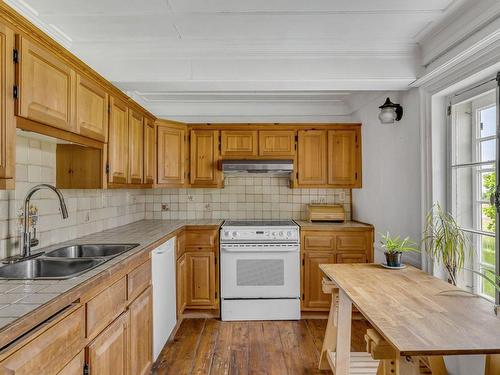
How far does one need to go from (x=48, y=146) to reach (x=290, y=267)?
93.3 inches

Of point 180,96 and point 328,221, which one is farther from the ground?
point 180,96

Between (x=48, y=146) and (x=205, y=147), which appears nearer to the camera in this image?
(x=48, y=146)

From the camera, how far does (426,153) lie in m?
2.47

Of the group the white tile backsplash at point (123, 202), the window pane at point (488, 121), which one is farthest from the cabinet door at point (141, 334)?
the window pane at point (488, 121)

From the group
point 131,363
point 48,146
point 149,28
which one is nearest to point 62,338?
point 131,363

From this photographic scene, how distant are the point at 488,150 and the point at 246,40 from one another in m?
1.78

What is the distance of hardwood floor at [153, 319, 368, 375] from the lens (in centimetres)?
241

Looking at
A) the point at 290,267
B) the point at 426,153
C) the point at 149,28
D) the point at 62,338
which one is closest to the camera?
the point at 62,338

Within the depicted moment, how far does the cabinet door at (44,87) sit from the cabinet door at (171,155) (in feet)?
5.27

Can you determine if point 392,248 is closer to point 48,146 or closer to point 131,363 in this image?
point 131,363

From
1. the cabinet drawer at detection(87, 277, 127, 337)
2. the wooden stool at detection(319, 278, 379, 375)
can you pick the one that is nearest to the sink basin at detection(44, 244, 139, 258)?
→ the cabinet drawer at detection(87, 277, 127, 337)

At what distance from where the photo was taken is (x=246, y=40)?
2.41 meters

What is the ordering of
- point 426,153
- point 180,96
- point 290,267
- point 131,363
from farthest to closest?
point 180,96, point 290,267, point 426,153, point 131,363

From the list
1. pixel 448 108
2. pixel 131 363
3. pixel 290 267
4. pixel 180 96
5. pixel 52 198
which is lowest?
pixel 131 363
